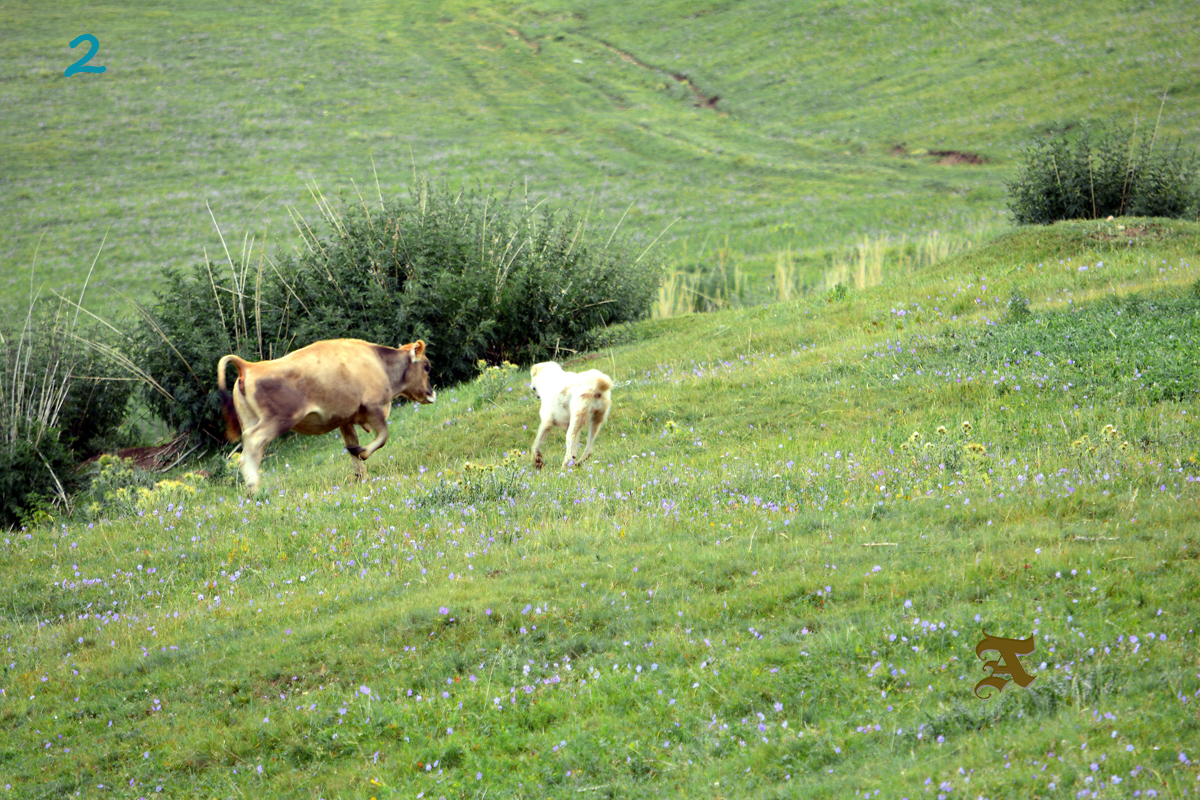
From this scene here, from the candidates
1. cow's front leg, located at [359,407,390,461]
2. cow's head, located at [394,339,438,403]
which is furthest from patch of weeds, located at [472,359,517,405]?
cow's front leg, located at [359,407,390,461]

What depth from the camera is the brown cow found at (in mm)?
11758

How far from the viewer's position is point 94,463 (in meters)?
18.0

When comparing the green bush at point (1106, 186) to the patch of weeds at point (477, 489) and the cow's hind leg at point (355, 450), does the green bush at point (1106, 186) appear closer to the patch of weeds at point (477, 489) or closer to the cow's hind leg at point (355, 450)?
the patch of weeds at point (477, 489)

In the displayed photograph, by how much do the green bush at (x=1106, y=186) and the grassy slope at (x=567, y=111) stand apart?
13.5 metres

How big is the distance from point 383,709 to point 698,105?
60.5 metres

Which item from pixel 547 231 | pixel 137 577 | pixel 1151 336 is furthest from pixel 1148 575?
pixel 547 231

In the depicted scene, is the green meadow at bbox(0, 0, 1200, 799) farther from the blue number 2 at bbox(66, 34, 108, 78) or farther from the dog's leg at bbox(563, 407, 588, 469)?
the blue number 2 at bbox(66, 34, 108, 78)

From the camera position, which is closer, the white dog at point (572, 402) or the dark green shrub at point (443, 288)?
the white dog at point (572, 402)

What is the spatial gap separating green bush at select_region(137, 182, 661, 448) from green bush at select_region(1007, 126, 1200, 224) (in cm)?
1151

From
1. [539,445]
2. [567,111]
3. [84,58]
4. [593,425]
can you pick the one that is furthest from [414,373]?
[84,58]

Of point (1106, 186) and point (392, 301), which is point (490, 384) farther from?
point (1106, 186)

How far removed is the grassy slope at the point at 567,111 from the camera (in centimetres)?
4259

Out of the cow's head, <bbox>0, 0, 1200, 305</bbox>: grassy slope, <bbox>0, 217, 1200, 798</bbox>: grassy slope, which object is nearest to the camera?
<bbox>0, 217, 1200, 798</bbox>: grassy slope

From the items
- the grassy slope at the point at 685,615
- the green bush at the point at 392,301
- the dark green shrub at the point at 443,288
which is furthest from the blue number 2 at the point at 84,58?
the grassy slope at the point at 685,615
